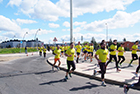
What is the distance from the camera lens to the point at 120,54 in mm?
9727

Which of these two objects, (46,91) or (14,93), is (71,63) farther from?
(14,93)

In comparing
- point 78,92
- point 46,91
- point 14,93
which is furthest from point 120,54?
point 14,93

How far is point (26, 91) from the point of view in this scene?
496cm

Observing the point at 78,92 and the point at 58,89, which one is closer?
the point at 78,92

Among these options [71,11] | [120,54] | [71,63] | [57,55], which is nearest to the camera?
[71,63]

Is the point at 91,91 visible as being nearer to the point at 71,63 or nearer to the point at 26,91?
the point at 71,63

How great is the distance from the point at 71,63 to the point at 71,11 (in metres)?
7.64

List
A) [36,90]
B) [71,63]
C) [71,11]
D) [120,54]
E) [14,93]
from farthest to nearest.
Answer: [71,11]
[120,54]
[71,63]
[36,90]
[14,93]

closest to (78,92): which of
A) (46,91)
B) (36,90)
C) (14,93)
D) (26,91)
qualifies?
(46,91)

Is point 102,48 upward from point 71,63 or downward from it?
upward

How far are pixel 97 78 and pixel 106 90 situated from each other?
1.64 metres

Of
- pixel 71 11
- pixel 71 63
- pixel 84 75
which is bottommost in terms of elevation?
pixel 84 75

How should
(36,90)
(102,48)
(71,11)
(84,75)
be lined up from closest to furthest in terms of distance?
(36,90), (102,48), (84,75), (71,11)

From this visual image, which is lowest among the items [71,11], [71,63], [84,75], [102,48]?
[84,75]
